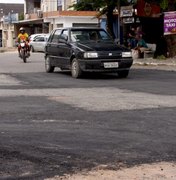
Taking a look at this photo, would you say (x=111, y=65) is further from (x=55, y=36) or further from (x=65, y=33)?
(x=55, y=36)

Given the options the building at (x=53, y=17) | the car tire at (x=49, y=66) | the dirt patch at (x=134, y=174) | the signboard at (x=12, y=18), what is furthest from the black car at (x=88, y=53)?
the signboard at (x=12, y=18)

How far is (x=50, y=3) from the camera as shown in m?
62.1

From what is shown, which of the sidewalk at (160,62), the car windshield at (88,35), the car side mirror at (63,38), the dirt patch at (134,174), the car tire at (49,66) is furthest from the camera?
the sidewalk at (160,62)

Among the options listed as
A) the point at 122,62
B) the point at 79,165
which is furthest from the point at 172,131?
the point at 122,62

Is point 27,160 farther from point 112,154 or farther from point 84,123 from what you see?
point 84,123

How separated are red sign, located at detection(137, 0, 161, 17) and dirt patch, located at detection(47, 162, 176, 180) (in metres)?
20.5

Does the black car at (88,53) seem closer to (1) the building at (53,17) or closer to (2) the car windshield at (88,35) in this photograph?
(2) the car windshield at (88,35)

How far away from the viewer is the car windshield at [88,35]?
1666cm

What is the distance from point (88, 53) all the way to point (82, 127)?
7.92 metres

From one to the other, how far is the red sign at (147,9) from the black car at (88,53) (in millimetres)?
9122

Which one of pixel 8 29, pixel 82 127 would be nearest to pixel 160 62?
pixel 82 127

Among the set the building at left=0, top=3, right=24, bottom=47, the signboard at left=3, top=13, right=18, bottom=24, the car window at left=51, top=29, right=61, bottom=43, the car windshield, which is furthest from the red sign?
the signboard at left=3, top=13, right=18, bottom=24

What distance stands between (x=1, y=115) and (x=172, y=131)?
3.14m

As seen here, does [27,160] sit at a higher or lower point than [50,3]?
lower
